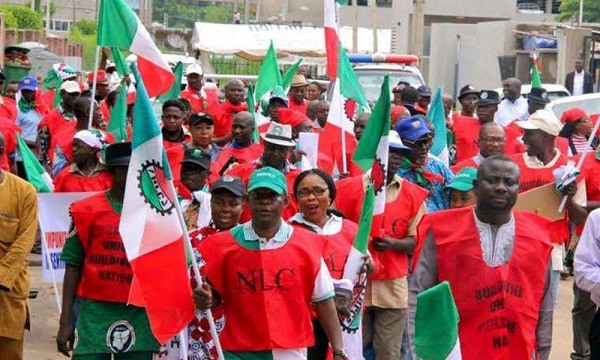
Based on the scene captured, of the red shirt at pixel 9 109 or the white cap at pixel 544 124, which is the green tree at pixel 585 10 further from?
the white cap at pixel 544 124

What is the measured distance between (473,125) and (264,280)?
7447mm

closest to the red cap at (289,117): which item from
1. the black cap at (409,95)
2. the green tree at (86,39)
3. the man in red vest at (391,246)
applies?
the black cap at (409,95)

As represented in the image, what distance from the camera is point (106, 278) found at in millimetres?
7090

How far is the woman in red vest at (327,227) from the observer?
7.30 meters

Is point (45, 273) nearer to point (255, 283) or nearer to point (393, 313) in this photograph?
point (393, 313)

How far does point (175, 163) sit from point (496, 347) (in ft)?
12.2

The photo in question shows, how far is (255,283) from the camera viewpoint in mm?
6133

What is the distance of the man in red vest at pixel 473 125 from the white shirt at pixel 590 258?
5.91 meters

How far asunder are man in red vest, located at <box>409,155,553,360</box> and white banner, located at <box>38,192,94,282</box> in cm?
385

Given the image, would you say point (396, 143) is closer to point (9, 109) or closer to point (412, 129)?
point (412, 129)

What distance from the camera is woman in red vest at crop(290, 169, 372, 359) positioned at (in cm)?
730

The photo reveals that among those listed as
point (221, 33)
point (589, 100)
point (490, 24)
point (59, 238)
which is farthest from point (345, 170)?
point (490, 24)

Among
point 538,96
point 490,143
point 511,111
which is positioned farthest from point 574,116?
point 490,143

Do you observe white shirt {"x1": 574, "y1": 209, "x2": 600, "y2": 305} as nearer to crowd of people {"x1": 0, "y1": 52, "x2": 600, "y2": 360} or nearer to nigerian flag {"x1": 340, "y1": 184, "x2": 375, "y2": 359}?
crowd of people {"x1": 0, "y1": 52, "x2": 600, "y2": 360}
